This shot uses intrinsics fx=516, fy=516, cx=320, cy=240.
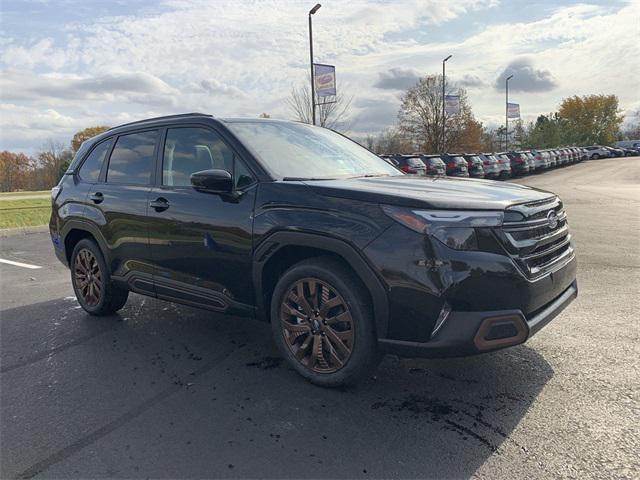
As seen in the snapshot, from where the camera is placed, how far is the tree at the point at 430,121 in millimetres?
54406

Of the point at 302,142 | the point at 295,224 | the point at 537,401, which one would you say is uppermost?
the point at 302,142

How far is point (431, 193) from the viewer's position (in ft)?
10.5

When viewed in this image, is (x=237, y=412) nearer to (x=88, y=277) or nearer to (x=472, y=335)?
(x=472, y=335)

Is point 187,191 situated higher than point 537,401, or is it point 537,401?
point 187,191

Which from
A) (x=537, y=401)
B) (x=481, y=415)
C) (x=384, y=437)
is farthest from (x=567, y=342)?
(x=384, y=437)

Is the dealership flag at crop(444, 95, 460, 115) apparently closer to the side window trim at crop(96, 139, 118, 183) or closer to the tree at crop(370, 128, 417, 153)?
the tree at crop(370, 128, 417, 153)

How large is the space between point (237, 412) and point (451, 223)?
1715 mm

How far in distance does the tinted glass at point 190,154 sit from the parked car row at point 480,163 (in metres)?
13.8

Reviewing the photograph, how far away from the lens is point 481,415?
9.95ft

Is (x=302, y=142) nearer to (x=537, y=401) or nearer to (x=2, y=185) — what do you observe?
(x=537, y=401)

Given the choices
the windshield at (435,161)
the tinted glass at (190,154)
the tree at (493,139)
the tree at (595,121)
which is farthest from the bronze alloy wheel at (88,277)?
the tree at (595,121)

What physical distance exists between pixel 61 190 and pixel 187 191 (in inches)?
90.0

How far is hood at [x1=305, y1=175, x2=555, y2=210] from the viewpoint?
118 inches

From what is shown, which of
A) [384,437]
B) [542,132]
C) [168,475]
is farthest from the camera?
[542,132]
